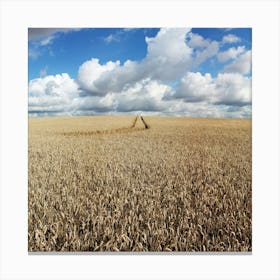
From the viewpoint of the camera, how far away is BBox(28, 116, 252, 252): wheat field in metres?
3.13

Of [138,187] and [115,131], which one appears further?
[115,131]

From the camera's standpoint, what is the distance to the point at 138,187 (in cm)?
357

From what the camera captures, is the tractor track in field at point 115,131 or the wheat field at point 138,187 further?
the tractor track in field at point 115,131

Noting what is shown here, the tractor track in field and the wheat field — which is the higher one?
the tractor track in field

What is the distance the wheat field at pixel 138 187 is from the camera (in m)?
3.13

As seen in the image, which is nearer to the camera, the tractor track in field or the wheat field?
the wheat field

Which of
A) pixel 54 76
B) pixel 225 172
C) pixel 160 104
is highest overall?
pixel 54 76

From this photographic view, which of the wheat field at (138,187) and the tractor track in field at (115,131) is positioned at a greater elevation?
the tractor track in field at (115,131)

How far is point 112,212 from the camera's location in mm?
3262

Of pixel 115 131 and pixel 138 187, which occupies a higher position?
pixel 115 131
